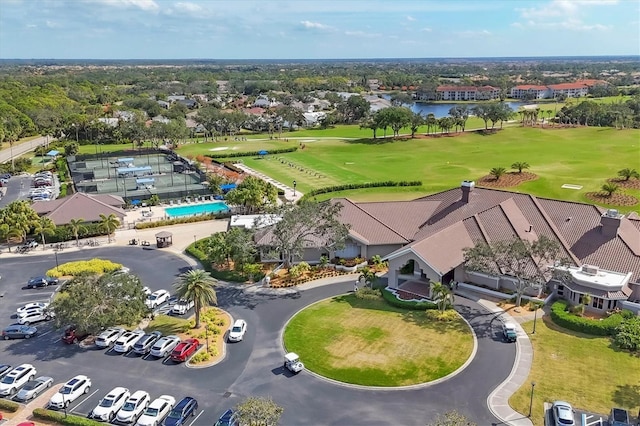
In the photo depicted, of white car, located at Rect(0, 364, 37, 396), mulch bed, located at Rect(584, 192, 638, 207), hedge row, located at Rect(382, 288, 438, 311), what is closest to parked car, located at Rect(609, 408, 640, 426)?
hedge row, located at Rect(382, 288, 438, 311)

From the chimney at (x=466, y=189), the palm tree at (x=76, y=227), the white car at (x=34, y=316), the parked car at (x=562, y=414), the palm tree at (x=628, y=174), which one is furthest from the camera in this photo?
the palm tree at (x=628, y=174)

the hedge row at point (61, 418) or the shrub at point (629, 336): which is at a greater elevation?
the shrub at point (629, 336)

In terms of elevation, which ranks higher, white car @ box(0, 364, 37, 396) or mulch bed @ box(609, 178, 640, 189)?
mulch bed @ box(609, 178, 640, 189)

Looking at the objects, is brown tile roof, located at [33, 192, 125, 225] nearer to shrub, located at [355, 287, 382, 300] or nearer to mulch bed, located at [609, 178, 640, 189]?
shrub, located at [355, 287, 382, 300]

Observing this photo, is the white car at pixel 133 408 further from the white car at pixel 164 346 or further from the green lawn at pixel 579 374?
the green lawn at pixel 579 374

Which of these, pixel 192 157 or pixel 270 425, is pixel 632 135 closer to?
pixel 192 157

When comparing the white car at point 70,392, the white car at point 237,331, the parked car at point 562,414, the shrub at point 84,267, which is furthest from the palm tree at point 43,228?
the parked car at point 562,414
